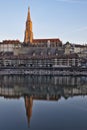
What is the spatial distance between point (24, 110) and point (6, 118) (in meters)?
2.57

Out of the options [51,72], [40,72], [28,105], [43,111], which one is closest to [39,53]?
[40,72]

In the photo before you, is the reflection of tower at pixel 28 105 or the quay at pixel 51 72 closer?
the reflection of tower at pixel 28 105

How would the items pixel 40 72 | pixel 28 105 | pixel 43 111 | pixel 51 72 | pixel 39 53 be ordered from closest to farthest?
1. pixel 43 111
2. pixel 28 105
3. pixel 51 72
4. pixel 40 72
5. pixel 39 53

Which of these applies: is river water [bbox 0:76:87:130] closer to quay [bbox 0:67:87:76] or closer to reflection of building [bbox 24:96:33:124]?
reflection of building [bbox 24:96:33:124]

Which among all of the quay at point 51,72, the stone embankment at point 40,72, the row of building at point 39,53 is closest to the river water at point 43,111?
the stone embankment at point 40,72

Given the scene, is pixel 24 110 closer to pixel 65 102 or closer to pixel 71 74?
pixel 65 102

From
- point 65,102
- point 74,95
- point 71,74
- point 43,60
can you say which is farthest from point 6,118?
point 43,60

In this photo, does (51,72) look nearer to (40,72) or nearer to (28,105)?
(40,72)

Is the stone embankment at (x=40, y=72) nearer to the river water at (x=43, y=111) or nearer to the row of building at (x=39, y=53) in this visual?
the row of building at (x=39, y=53)

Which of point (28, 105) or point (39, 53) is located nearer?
point (28, 105)

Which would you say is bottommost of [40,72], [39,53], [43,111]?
[43,111]

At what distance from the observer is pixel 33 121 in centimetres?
1750

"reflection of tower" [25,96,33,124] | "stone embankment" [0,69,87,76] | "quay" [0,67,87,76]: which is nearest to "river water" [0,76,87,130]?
"reflection of tower" [25,96,33,124]

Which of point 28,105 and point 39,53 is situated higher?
point 39,53
